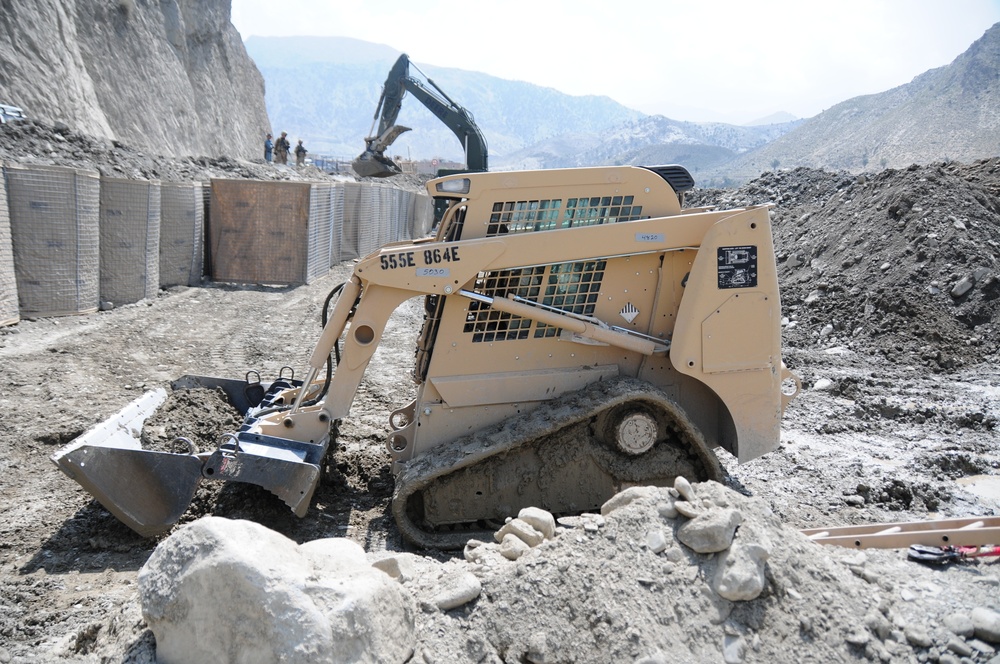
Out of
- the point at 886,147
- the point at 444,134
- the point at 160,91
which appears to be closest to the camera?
the point at 160,91

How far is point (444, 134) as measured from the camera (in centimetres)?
15225

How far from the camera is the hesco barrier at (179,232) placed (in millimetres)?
11477

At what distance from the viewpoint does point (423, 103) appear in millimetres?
21641

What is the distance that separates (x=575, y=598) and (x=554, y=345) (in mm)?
1950

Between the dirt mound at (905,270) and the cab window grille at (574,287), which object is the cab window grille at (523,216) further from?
the dirt mound at (905,270)

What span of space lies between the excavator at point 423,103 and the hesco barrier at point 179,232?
9691 millimetres

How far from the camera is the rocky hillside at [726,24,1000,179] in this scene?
149 ft

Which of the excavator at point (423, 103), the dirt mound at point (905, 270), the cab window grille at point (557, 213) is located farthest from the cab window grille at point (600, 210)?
the excavator at point (423, 103)

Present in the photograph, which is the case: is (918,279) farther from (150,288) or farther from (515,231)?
(150,288)

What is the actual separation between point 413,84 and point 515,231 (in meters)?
17.1

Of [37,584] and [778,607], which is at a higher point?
[778,607]

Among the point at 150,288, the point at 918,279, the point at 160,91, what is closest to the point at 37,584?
the point at 150,288

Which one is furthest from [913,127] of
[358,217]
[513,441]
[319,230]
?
[513,441]

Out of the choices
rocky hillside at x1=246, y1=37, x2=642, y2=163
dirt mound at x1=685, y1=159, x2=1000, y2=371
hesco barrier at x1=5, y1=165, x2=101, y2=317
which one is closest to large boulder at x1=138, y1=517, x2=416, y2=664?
hesco barrier at x1=5, y1=165, x2=101, y2=317
